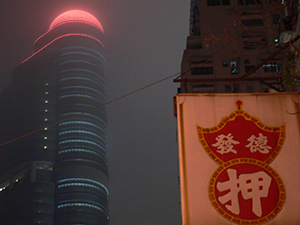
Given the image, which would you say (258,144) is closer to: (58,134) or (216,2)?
(216,2)

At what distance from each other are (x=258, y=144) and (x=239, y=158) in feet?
1.61

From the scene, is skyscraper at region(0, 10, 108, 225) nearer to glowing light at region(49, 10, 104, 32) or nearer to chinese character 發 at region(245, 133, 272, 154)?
glowing light at region(49, 10, 104, 32)

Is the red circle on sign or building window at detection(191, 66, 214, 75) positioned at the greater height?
building window at detection(191, 66, 214, 75)

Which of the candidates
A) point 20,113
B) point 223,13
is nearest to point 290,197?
point 223,13

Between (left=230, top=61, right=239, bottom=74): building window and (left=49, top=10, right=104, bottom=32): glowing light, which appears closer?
(left=230, top=61, right=239, bottom=74): building window

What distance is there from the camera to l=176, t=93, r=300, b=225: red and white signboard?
7.77 metres

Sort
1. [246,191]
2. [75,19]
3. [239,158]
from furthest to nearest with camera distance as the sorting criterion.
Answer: [75,19] → [239,158] → [246,191]

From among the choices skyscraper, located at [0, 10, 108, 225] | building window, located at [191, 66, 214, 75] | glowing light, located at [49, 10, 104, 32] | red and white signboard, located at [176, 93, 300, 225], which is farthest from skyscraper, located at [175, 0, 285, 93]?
glowing light, located at [49, 10, 104, 32]

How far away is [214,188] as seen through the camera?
312 inches

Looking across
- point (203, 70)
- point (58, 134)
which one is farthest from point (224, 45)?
point (58, 134)

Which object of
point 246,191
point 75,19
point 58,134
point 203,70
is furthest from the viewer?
point 75,19

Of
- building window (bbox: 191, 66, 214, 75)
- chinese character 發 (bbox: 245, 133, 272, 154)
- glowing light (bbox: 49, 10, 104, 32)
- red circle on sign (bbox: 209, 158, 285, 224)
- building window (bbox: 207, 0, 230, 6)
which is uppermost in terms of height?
glowing light (bbox: 49, 10, 104, 32)

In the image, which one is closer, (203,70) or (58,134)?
(203,70)

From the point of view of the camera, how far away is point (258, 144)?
8172mm
